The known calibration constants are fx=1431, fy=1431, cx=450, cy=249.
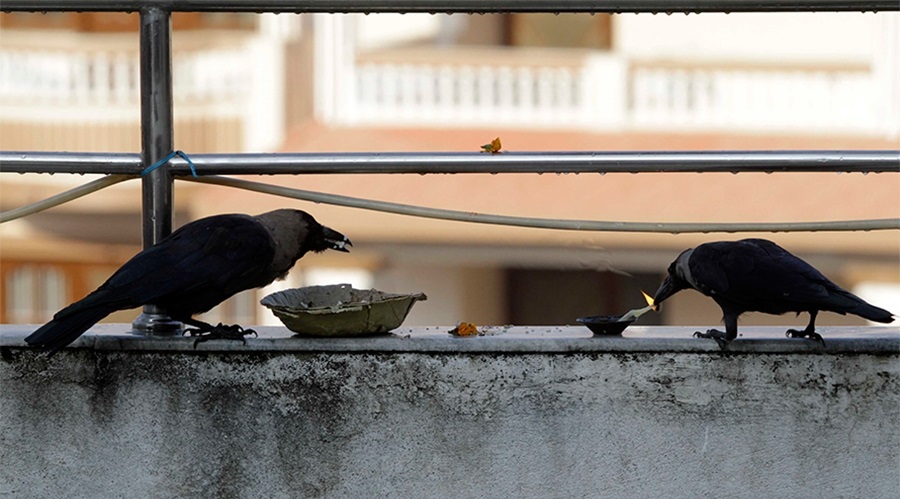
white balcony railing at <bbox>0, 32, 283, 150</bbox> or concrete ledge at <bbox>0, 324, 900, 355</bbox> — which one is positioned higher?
white balcony railing at <bbox>0, 32, 283, 150</bbox>

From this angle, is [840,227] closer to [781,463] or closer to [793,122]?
[781,463]

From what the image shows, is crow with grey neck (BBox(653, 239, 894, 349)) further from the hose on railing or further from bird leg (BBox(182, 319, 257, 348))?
bird leg (BBox(182, 319, 257, 348))

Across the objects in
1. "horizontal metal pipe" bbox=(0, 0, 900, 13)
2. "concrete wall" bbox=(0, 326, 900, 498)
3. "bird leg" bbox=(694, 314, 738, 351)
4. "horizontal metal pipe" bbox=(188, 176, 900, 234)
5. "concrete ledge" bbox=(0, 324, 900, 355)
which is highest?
"horizontal metal pipe" bbox=(0, 0, 900, 13)

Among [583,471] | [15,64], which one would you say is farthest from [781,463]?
[15,64]

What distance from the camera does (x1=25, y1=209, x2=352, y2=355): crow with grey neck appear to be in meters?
2.78

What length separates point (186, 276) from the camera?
2.90m

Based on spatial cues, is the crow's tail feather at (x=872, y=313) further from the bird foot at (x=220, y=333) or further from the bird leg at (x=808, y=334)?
the bird foot at (x=220, y=333)

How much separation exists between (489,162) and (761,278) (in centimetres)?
62

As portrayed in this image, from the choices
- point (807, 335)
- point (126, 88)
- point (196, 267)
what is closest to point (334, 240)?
point (196, 267)

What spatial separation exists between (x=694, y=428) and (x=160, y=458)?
103 centimetres

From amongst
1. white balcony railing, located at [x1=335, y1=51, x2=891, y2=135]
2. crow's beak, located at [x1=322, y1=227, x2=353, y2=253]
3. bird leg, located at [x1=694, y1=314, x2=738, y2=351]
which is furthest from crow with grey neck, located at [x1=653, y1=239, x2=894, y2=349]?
white balcony railing, located at [x1=335, y1=51, x2=891, y2=135]

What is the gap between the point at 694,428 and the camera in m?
2.74

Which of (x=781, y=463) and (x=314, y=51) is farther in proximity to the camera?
(x=314, y=51)

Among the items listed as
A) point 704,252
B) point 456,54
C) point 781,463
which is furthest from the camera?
point 456,54
